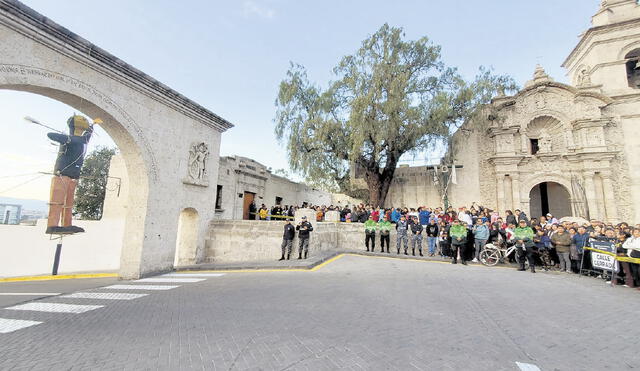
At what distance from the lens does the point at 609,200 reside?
1658 cm

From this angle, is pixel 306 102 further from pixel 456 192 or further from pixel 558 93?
pixel 558 93

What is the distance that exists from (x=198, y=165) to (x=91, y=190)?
2338 centimetres

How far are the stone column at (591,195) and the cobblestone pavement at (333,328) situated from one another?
14270mm

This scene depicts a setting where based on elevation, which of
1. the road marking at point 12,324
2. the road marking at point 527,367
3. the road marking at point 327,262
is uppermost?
the road marking at point 527,367

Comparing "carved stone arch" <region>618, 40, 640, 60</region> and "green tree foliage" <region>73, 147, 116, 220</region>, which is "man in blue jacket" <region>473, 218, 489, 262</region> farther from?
"green tree foliage" <region>73, 147, 116, 220</region>

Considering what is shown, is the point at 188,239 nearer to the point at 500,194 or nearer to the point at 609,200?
the point at 500,194

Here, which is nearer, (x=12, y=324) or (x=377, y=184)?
(x=12, y=324)

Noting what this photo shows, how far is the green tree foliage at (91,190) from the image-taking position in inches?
1012

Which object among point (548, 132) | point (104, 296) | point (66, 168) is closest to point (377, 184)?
point (548, 132)

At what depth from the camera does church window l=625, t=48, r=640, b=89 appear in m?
19.4

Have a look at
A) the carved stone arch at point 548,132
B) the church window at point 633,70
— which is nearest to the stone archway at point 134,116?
the carved stone arch at point 548,132

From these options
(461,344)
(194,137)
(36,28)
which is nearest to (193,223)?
(194,137)

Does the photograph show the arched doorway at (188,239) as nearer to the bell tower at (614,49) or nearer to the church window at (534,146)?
the church window at (534,146)

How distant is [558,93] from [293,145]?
1933cm
